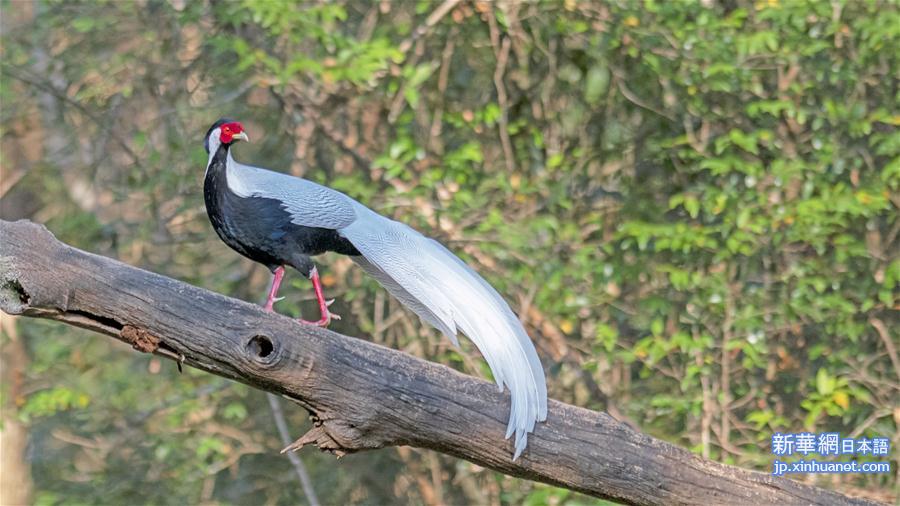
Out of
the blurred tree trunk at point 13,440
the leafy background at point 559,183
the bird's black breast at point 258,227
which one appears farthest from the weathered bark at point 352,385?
the blurred tree trunk at point 13,440

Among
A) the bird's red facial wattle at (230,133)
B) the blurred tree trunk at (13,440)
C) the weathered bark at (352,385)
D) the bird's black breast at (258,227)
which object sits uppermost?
the bird's red facial wattle at (230,133)

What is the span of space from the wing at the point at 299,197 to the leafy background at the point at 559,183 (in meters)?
1.57

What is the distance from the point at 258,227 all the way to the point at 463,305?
60 centimetres

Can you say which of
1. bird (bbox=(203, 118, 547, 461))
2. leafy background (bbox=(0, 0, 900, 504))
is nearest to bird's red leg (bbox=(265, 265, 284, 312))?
bird (bbox=(203, 118, 547, 461))

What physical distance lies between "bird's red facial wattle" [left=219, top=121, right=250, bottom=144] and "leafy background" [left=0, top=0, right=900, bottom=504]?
156 cm

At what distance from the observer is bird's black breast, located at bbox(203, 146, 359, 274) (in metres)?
3.03

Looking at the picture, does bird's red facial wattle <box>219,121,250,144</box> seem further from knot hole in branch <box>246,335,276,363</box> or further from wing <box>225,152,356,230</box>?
knot hole in branch <box>246,335,276,363</box>

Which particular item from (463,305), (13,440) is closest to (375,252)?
(463,305)

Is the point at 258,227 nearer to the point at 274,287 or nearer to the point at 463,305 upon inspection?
the point at 274,287

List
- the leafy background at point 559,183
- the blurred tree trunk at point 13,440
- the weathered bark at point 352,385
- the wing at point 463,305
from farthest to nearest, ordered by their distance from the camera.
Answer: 1. the blurred tree trunk at point 13,440
2. the leafy background at point 559,183
3. the wing at point 463,305
4. the weathered bark at point 352,385

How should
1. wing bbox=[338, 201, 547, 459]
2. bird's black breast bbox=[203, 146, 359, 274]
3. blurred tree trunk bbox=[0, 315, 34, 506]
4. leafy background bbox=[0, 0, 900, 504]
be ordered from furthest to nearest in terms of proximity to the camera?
blurred tree trunk bbox=[0, 315, 34, 506], leafy background bbox=[0, 0, 900, 504], bird's black breast bbox=[203, 146, 359, 274], wing bbox=[338, 201, 547, 459]

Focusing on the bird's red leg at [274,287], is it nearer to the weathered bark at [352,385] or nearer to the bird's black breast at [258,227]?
the bird's black breast at [258,227]

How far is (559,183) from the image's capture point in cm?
504

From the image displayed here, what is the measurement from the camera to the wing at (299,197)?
3.04 metres
